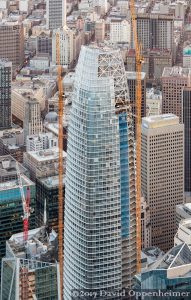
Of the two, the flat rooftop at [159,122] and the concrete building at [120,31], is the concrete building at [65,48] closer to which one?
the concrete building at [120,31]

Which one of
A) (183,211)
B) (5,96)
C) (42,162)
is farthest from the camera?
(5,96)

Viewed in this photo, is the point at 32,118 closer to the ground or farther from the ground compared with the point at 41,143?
farther from the ground

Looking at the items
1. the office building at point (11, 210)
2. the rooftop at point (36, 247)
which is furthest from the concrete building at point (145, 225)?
the rooftop at point (36, 247)

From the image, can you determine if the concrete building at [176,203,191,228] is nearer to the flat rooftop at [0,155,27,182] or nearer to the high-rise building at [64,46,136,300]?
the flat rooftop at [0,155,27,182]

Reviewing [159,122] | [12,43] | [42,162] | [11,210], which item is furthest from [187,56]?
[11,210]

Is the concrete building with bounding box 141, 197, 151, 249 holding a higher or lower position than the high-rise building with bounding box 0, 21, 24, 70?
lower

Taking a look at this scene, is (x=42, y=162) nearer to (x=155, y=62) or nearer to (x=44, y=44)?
(x=155, y=62)

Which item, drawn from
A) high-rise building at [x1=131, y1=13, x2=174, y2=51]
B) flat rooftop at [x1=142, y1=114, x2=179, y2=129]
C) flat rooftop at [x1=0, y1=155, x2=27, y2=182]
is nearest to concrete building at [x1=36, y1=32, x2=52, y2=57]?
high-rise building at [x1=131, y1=13, x2=174, y2=51]
